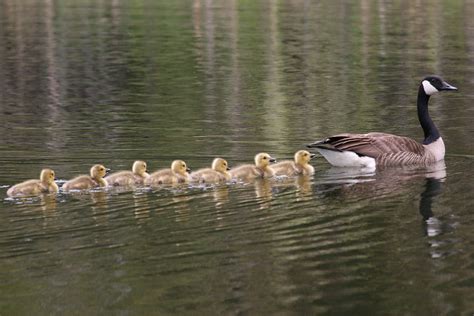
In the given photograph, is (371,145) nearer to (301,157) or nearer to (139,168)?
(301,157)

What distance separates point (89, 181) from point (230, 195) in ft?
6.00

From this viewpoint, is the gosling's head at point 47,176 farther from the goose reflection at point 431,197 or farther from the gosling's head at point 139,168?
the goose reflection at point 431,197

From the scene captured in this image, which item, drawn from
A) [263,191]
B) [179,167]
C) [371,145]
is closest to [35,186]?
[179,167]

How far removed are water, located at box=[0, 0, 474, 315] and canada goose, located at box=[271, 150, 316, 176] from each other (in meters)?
0.35

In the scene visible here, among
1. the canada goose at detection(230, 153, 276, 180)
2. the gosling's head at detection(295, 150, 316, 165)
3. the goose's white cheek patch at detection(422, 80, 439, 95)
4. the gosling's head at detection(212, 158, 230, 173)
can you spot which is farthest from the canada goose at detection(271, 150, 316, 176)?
the goose's white cheek patch at detection(422, 80, 439, 95)

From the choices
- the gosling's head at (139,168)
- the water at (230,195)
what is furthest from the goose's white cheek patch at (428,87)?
the gosling's head at (139,168)

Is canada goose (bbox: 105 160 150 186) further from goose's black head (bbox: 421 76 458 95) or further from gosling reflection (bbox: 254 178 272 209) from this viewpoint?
goose's black head (bbox: 421 76 458 95)

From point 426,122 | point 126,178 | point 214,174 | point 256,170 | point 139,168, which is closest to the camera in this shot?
point 126,178

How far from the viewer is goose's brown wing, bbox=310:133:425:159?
17000 mm

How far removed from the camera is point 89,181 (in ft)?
48.8

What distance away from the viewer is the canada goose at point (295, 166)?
16.2 meters

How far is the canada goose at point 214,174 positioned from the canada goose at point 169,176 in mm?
197

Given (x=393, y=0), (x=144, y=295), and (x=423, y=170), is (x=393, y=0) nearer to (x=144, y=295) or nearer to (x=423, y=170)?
(x=423, y=170)

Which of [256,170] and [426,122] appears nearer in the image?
[256,170]
